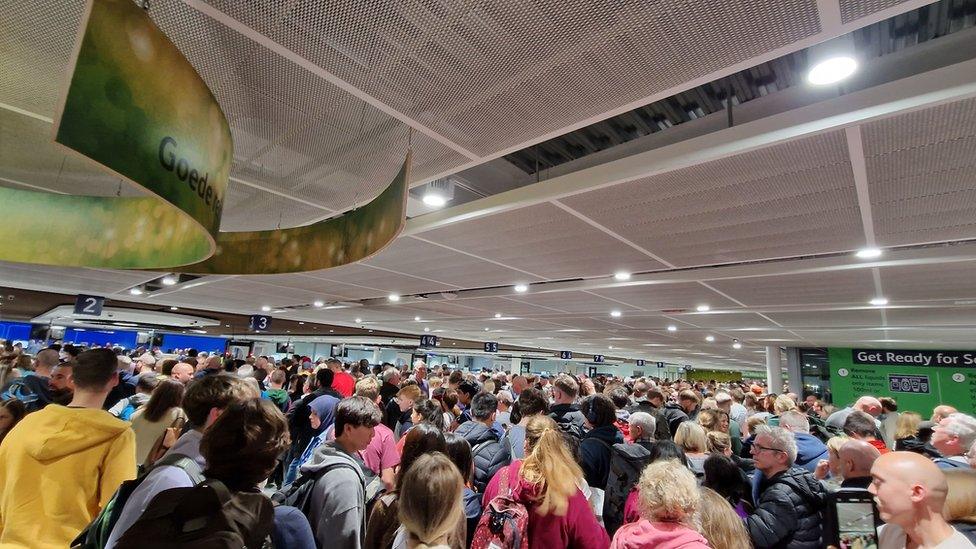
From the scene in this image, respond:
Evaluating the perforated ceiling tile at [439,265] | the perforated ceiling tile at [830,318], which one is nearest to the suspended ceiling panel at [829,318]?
the perforated ceiling tile at [830,318]

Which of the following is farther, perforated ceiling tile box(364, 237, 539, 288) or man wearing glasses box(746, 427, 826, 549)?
perforated ceiling tile box(364, 237, 539, 288)

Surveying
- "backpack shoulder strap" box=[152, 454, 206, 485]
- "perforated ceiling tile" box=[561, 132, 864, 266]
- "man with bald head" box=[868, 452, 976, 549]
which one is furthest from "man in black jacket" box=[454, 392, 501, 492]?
"man with bald head" box=[868, 452, 976, 549]

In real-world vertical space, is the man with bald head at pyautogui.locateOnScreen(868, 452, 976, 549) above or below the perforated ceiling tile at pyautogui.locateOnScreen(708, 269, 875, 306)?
below

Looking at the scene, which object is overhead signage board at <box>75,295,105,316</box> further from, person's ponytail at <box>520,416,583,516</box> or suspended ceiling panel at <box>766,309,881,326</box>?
suspended ceiling panel at <box>766,309,881,326</box>

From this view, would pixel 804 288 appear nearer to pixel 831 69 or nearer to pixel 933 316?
pixel 933 316

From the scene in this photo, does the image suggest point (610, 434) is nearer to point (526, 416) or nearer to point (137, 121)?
point (526, 416)

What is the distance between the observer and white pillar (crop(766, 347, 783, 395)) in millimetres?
15625

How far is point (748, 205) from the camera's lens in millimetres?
3572

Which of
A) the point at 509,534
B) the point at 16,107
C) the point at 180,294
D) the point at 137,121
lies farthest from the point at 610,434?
the point at 180,294

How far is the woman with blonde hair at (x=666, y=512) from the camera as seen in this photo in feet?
6.50

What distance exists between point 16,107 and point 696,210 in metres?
4.73

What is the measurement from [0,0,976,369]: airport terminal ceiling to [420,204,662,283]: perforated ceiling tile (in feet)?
0.13

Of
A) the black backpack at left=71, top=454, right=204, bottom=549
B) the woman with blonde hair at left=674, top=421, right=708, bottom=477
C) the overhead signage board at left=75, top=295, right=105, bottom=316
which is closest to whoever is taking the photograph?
the black backpack at left=71, top=454, right=204, bottom=549

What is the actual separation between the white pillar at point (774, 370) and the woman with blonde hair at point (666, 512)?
16.1 meters
